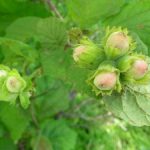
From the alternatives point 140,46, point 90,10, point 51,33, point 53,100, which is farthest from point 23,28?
point 53,100

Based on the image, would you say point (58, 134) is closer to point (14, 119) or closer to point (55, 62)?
point (14, 119)

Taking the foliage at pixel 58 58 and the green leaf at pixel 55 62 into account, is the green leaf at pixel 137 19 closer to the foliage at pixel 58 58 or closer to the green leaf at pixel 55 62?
the foliage at pixel 58 58

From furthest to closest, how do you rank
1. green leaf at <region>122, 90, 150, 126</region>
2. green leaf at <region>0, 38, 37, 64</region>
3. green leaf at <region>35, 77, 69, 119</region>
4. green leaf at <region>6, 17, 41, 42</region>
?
green leaf at <region>35, 77, 69, 119</region>, green leaf at <region>6, 17, 41, 42</region>, green leaf at <region>0, 38, 37, 64</region>, green leaf at <region>122, 90, 150, 126</region>

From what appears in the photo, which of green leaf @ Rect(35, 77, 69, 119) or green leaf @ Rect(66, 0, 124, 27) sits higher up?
green leaf @ Rect(66, 0, 124, 27)

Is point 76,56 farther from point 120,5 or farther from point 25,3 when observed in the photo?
point 25,3

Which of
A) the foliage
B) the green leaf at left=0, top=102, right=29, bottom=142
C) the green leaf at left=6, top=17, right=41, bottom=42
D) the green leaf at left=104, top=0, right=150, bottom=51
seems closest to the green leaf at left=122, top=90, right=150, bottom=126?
the foliage

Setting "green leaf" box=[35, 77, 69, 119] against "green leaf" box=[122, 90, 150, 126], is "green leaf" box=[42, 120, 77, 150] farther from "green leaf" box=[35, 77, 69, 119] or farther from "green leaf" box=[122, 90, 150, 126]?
"green leaf" box=[122, 90, 150, 126]

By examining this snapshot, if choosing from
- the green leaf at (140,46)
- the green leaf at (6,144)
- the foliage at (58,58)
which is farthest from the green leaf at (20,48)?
the green leaf at (6,144)
